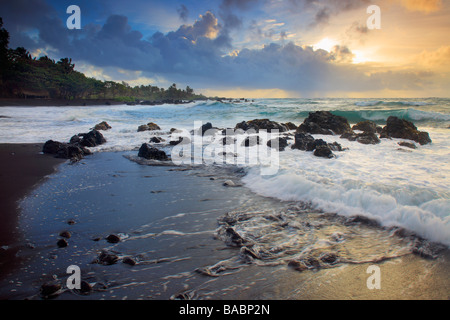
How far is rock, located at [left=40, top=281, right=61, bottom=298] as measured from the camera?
2.52 meters

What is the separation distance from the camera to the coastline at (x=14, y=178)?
3.62 metres

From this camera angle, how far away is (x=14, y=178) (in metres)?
6.61

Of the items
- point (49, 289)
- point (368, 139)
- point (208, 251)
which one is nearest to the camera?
point (49, 289)

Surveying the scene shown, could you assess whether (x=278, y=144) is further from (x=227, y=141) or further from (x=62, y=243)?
(x=62, y=243)

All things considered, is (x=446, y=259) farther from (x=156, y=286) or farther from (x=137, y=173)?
(x=137, y=173)

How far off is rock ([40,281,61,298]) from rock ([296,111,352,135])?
571 inches

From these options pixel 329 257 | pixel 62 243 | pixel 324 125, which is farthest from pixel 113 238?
pixel 324 125

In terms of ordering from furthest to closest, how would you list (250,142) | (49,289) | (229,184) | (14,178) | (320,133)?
(320,133)
(250,142)
(14,178)
(229,184)
(49,289)

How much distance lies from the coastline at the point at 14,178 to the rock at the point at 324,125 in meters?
12.4

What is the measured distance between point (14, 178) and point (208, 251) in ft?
19.6

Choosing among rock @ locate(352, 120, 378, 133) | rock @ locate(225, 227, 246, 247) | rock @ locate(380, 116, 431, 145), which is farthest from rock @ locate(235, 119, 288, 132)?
rock @ locate(225, 227, 246, 247)

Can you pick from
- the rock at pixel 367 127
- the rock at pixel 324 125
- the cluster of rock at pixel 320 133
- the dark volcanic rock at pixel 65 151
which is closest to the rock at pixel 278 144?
the cluster of rock at pixel 320 133

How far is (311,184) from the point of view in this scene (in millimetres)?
5625

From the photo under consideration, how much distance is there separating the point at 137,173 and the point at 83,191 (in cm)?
180
